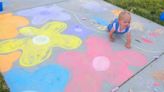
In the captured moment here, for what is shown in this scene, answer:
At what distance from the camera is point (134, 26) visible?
2.99 metres

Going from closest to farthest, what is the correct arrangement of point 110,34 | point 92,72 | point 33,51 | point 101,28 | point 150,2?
point 92,72
point 33,51
point 110,34
point 101,28
point 150,2

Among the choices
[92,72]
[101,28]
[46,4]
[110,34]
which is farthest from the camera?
[46,4]

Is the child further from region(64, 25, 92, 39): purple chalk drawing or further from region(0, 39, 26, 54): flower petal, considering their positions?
region(0, 39, 26, 54): flower petal

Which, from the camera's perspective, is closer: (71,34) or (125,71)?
(125,71)

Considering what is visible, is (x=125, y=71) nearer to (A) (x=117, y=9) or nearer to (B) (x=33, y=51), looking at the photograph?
(B) (x=33, y=51)

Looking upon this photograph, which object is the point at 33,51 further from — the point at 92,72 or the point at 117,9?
the point at 117,9

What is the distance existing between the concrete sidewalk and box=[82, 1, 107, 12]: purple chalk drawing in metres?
0.02

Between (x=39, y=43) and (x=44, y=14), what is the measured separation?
25.9 inches

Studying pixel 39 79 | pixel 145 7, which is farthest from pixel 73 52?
pixel 145 7

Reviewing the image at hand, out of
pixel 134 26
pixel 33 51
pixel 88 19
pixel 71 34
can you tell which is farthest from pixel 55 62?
pixel 134 26

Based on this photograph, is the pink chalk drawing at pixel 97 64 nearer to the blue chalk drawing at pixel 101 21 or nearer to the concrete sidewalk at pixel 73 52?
the concrete sidewalk at pixel 73 52

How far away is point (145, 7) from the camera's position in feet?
11.5

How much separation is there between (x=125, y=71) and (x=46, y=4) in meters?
1.58

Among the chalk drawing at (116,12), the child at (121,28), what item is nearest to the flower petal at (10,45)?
the child at (121,28)
